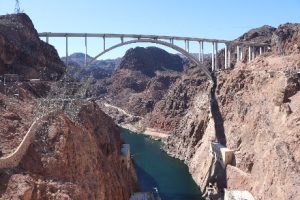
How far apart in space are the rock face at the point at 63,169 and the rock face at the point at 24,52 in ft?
42.0

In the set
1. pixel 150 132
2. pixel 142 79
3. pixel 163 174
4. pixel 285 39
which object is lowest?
pixel 163 174

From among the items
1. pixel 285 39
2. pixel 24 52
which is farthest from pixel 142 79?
pixel 24 52

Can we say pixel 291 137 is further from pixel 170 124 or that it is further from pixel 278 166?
pixel 170 124

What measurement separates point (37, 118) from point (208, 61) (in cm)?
7173

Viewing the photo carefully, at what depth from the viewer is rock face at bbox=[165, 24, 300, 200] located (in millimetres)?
35625

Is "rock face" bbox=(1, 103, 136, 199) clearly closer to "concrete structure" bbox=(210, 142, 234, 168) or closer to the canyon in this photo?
the canyon

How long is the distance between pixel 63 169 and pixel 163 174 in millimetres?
34719

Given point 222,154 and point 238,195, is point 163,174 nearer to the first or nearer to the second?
point 222,154

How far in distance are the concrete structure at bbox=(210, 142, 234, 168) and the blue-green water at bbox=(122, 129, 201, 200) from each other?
14.6ft

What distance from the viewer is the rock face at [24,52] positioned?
44.8m

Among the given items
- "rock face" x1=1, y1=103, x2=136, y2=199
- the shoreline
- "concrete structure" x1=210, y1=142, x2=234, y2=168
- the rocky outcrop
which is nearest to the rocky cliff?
"rock face" x1=1, y1=103, x2=136, y2=199

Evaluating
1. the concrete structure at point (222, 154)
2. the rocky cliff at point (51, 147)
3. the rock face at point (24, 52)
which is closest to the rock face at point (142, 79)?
the rock face at point (24, 52)

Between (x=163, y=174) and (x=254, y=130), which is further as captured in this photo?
(x=163, y=174)

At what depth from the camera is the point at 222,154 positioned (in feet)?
160
